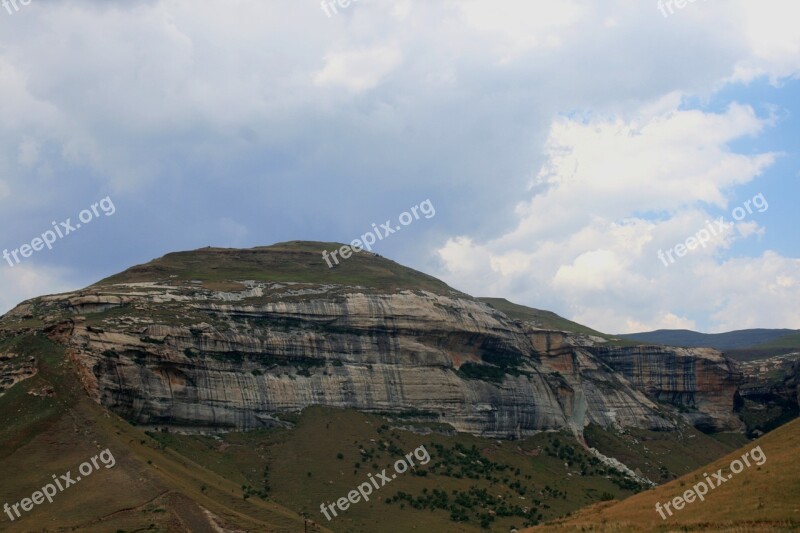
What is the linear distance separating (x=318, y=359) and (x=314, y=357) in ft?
2.54

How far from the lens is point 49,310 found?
12388 cm

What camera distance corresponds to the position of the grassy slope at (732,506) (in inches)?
1377

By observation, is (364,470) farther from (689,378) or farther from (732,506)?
(689,378)

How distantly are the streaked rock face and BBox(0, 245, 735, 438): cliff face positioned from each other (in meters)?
0.21

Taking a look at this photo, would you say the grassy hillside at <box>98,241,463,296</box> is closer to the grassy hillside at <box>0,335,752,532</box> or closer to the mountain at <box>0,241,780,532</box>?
the mountain at <box>0,241,780,532</box>

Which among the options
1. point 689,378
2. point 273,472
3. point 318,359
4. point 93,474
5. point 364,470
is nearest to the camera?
point 93,474

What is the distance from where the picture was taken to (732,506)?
37688mm

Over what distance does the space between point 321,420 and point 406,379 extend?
19936 mm

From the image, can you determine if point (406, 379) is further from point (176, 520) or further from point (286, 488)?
point (176, 520)

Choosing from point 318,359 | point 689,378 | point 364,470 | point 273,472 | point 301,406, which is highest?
point 318,359

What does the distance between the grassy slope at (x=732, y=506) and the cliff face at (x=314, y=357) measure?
71.6 m

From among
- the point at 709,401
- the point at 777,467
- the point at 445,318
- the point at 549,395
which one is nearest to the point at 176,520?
the point at 777,467

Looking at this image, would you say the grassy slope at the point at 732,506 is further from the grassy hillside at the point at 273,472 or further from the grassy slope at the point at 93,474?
the grassy hillside at the point at 273,472

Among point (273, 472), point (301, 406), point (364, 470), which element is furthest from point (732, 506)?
point (301, 406)
